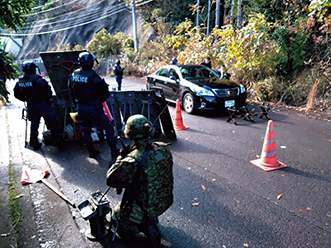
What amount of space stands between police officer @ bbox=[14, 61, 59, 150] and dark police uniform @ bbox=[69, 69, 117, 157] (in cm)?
98

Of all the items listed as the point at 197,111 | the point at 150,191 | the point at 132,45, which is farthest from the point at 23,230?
the point at 132,45

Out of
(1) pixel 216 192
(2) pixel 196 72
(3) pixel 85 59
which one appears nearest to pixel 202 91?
(2) pixel 196 72

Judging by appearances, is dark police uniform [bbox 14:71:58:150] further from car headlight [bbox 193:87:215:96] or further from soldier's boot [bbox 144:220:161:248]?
car headlight [bbox 193:87:215:96]

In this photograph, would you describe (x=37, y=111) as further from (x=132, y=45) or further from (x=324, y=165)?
(x=132, y=45)

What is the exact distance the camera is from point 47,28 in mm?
52656

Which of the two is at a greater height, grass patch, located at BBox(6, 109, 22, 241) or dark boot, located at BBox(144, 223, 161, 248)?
dark boot, located at BBox(144, 223, 161, 248)

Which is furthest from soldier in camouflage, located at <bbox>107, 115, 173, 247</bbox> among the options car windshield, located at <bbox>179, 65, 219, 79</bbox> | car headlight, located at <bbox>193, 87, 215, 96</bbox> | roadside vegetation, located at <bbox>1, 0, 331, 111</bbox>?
roadside vegetation, located at <bbox>1, 0, 331, 111</bbox>

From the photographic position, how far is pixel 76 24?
46.2 m

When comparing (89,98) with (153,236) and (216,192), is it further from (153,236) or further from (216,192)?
(153,236)

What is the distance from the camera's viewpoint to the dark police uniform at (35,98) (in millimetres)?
5102

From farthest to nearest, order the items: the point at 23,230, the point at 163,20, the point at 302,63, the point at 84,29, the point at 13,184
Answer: the point at 84,29 → the point at 163,20 → the point at 302,63 → the point at 13,184 → the point at 23,230

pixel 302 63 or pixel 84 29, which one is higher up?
pixel 84 29

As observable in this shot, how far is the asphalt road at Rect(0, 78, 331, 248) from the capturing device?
9.18 ft

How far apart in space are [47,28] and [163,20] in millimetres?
39877
